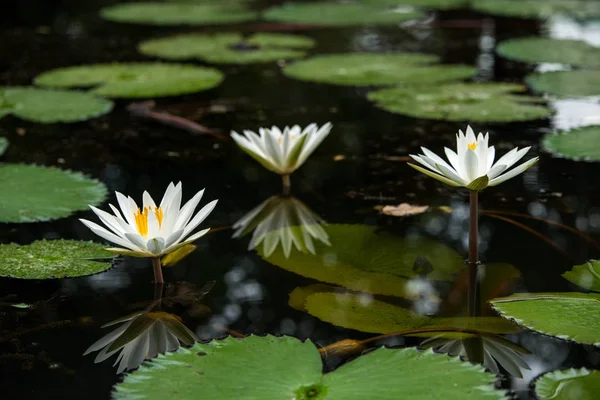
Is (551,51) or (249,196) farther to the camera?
(551,51)

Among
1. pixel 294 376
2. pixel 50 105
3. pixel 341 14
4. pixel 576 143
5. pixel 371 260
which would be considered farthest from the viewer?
pixel 341 14

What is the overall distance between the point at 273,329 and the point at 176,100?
213 cm

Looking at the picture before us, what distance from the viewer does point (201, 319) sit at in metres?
1.60

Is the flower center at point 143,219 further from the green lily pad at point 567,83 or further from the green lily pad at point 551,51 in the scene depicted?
the green lily pad at point 551,51

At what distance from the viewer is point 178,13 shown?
569 centimetres

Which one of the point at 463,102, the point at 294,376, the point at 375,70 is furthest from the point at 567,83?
the point at 294,376

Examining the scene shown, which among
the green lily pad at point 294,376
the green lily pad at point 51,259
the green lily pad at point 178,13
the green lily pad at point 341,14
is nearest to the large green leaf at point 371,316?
the green lily pad at point 294,376

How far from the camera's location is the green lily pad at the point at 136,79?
11.4 ft

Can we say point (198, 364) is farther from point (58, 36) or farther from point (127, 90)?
point (58, 36)

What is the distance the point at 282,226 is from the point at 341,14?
3480 millimetres

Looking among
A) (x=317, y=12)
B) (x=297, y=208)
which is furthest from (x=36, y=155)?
(x=317, y=12)

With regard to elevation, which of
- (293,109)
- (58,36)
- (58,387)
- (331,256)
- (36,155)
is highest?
(58,36)

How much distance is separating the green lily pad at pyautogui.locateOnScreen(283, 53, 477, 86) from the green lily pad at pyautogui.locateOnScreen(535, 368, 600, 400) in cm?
231

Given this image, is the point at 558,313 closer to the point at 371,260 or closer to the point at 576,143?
the point at 371,260
